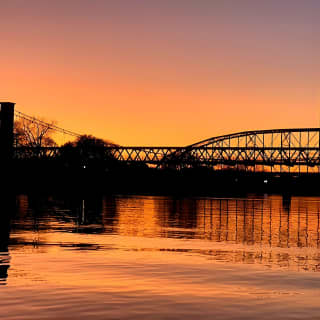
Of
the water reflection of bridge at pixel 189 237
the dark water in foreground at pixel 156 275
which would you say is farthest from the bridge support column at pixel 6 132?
the dark water in foreground at pixel 156 275

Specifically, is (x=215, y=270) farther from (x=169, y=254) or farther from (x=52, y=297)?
(x=52, y=297)

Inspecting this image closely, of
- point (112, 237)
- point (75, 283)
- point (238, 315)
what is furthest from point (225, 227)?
point (238, 315)

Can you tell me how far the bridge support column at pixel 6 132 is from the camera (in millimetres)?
119625

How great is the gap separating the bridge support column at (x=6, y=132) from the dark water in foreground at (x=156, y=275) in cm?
7729

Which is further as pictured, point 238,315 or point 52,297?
point 52,297

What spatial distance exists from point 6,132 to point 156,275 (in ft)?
330

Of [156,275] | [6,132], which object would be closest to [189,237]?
[156,275]

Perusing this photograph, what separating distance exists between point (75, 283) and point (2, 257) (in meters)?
6.87

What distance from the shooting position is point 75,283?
21.7m

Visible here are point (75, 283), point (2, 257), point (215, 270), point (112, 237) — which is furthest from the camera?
point (112, 237)

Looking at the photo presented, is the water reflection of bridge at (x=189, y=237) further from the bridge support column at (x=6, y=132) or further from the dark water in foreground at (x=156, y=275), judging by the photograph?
the bridge support column at (x=6, y=132)

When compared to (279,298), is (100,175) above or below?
above

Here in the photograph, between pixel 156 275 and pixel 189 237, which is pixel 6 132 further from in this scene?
pixel 156 275

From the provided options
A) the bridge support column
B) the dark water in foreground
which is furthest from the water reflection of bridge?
the bridge support column
